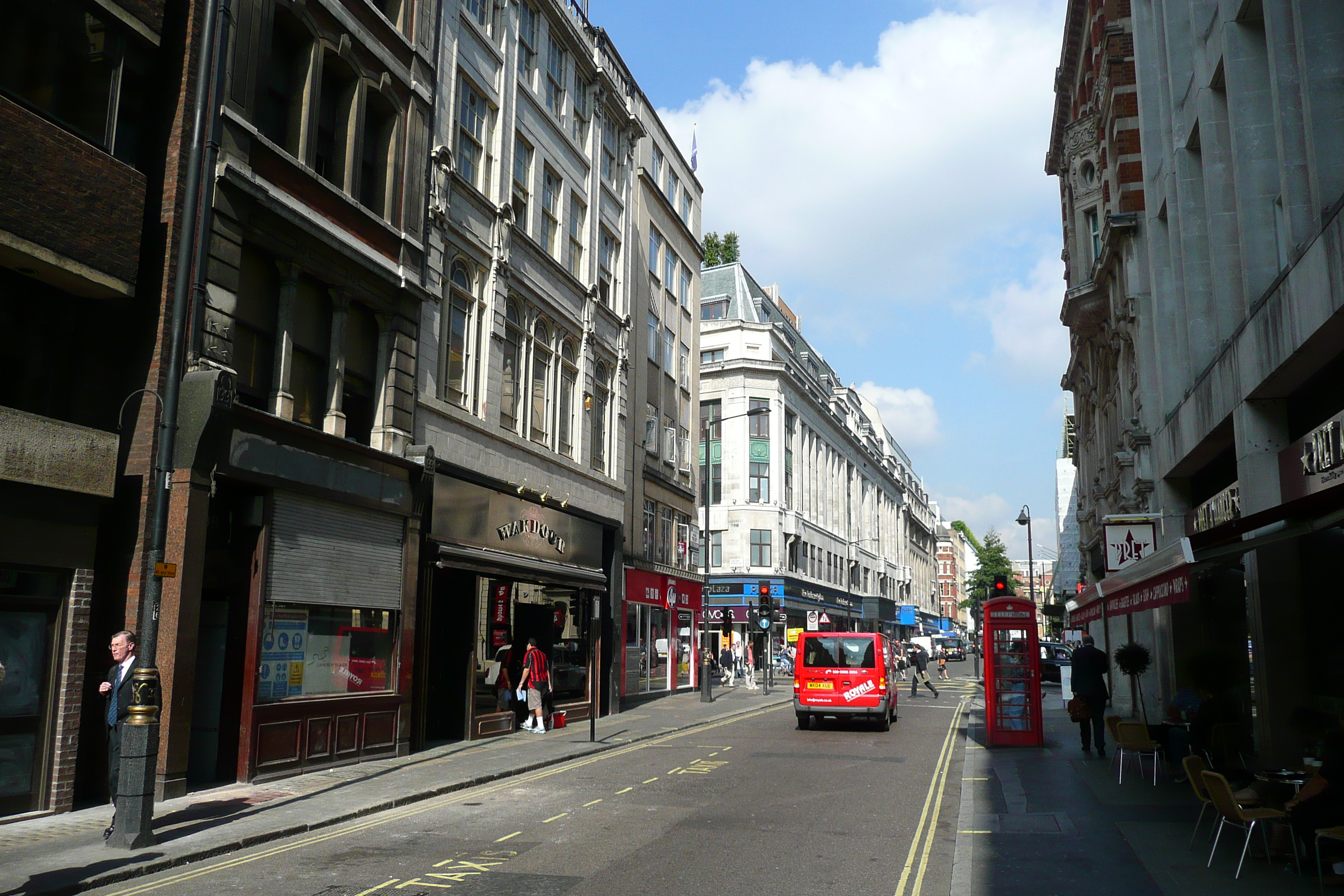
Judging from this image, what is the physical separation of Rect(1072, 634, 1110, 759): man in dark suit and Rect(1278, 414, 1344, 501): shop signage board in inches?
173

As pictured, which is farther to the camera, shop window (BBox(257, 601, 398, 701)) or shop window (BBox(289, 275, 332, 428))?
shop window (BBox(289, 275, 332, 428))

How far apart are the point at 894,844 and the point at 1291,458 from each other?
27.7 ft

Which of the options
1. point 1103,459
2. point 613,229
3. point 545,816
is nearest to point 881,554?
point 1103,459

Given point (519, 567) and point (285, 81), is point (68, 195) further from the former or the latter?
point (519, 567)

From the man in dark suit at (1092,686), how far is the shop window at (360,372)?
1266 cm

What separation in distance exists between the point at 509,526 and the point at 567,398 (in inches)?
209

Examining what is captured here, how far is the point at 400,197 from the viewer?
18.0 metres

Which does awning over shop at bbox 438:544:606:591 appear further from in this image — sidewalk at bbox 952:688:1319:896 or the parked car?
the parked car

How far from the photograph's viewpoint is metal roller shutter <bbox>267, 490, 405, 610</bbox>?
14.6 meters

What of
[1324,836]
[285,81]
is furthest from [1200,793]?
[285,81]

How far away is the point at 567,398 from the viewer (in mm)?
25938

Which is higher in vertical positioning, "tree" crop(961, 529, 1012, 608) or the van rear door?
"tree" crop(961, 529, 1012, 608)

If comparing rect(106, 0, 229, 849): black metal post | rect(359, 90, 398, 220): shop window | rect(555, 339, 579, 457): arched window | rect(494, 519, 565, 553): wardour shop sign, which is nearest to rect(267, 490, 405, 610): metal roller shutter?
rect(106, 0, 229, 849): black metal post

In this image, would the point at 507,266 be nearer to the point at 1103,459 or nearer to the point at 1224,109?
the point at 1224,109
